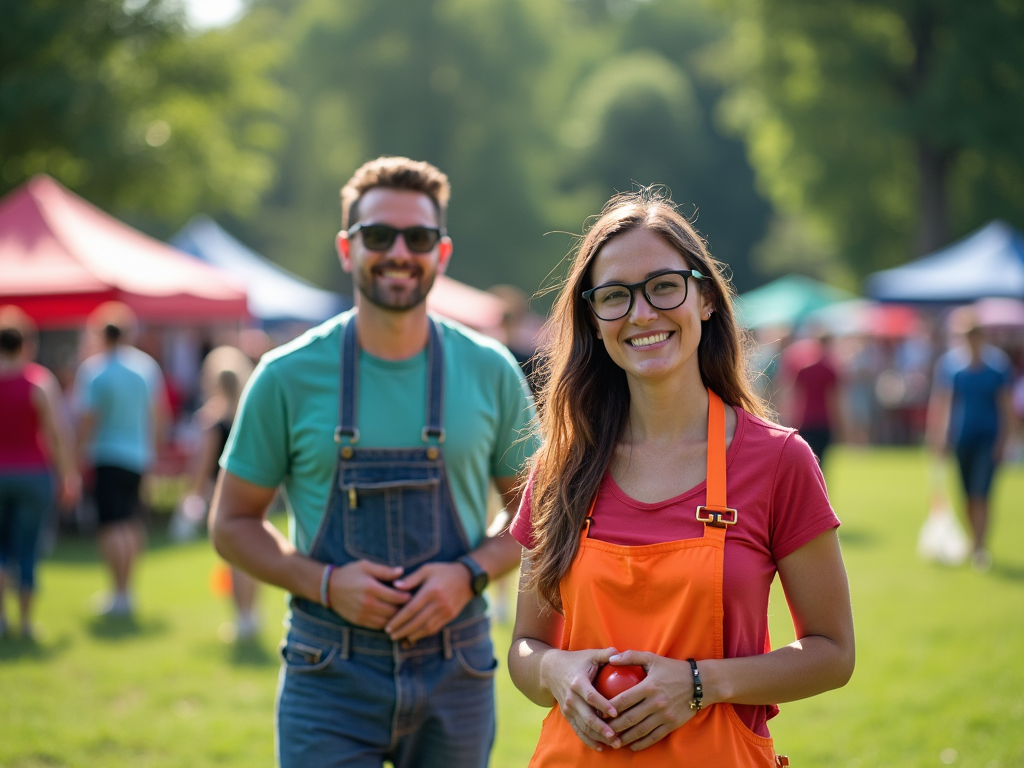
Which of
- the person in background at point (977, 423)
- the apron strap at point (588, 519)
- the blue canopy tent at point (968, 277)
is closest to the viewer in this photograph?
the apron strap at point (588, 519)

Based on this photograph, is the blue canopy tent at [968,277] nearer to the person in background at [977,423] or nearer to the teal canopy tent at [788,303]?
the teal canopy tent at [788,303]

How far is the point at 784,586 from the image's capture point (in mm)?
2146

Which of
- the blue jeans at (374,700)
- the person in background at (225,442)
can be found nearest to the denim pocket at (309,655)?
A: the blue jeans at (374,700)

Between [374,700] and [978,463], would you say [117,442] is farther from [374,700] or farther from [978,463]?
[978,463]

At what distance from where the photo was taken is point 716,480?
7.04ft

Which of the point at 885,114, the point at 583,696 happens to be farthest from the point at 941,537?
the point at 885,114

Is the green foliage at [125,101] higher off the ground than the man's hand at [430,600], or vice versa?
the green foliage at [125,101]

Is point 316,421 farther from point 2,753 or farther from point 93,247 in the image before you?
point 93,247

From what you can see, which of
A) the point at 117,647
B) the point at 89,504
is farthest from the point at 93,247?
the point at 117,647

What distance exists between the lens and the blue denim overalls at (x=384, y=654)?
286cm

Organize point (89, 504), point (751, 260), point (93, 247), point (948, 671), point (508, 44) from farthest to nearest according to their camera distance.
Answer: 1. point (751, 260)
2. point (508, 44)
3. point (89, 504)
4. point (93, 247)
5. point (948, 671)

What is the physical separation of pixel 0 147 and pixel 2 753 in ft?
52.5

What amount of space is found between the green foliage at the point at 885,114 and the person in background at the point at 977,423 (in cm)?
2026

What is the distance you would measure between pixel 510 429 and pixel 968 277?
61.2ft
